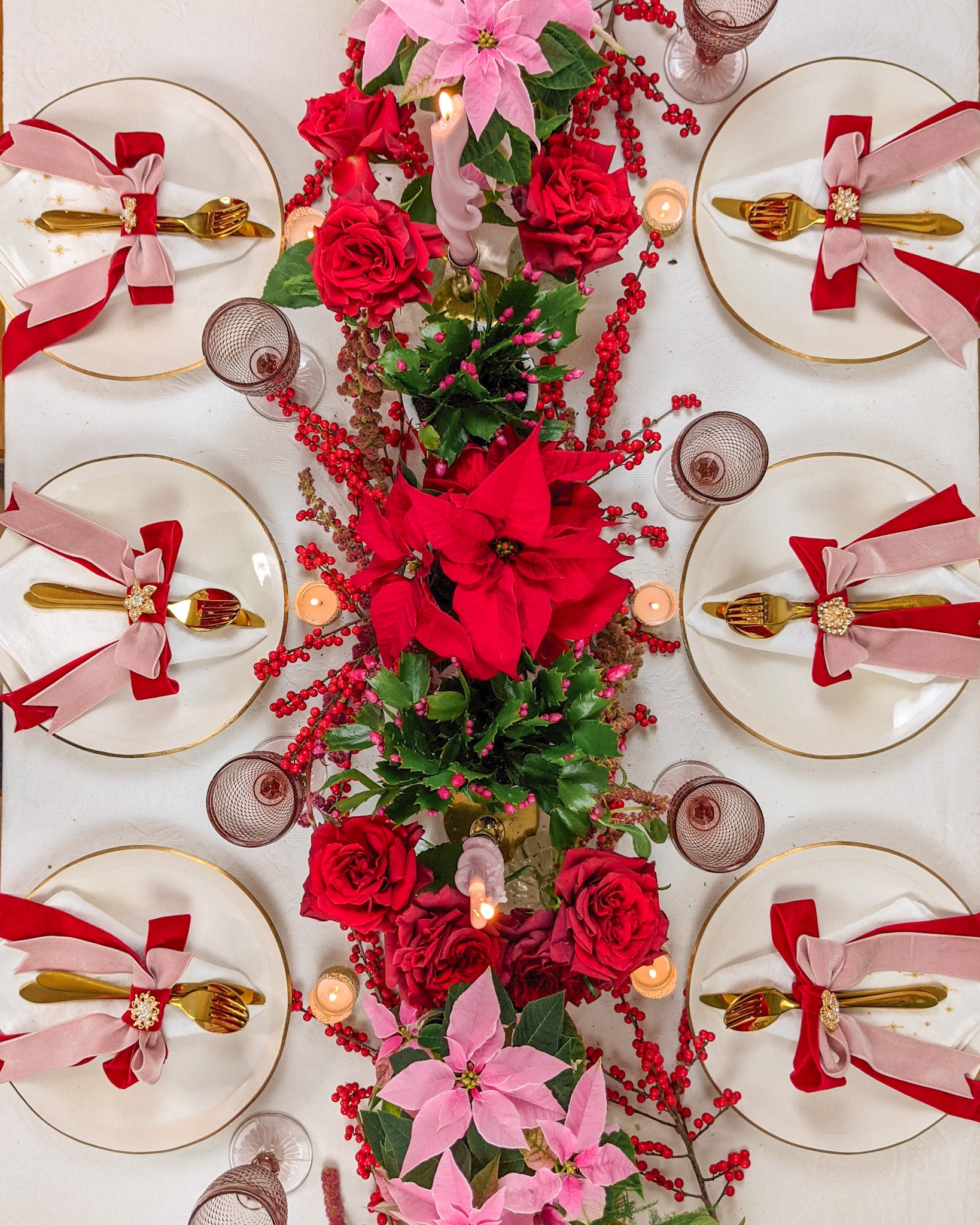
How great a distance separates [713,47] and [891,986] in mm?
989

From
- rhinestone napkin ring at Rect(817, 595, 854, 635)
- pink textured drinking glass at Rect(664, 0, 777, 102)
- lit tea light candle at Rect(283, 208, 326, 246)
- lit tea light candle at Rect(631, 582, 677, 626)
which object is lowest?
lit tea light candle at Rect(631, 582, 677, 626)

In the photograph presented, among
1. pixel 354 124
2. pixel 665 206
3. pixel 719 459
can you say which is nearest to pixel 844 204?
pixel 665 206

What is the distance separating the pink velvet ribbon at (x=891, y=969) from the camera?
818 millimetres

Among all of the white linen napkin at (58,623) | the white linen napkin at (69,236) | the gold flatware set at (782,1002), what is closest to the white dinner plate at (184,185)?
the white linen napkin at (69,236)

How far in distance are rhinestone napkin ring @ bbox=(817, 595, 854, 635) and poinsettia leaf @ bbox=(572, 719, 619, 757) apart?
0.35 m

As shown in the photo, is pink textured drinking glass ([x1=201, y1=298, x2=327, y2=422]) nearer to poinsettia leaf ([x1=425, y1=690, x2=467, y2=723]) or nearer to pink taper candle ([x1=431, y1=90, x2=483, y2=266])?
pink taper candle ([x1=431, y1=90, x2=483, y2=266])

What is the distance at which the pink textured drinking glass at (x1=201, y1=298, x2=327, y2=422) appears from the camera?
801mm

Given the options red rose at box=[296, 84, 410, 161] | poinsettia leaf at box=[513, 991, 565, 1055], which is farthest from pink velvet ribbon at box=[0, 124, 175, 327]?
poinsettia leaf at box=[513, 991, 565, 1055]

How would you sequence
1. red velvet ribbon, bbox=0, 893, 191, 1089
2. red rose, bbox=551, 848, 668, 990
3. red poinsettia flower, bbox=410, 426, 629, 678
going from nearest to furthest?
red poinsettia flower, bbox=410, 426, 629, 678 → red rose, bbox=551, 848, 668, 990 → red velvet ribbon, bbox=0, 893, 191, 1089

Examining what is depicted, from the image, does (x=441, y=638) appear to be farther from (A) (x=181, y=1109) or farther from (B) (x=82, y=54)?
(B) (x=82, y=54)

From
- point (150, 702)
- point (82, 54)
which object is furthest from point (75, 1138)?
point (82, 54)

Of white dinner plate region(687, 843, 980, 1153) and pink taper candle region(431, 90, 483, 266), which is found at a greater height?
pink taper candle region(431, 90, 483, 266)

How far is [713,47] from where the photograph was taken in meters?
0.81

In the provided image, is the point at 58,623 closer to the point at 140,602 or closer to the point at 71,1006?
the point at 140,602
